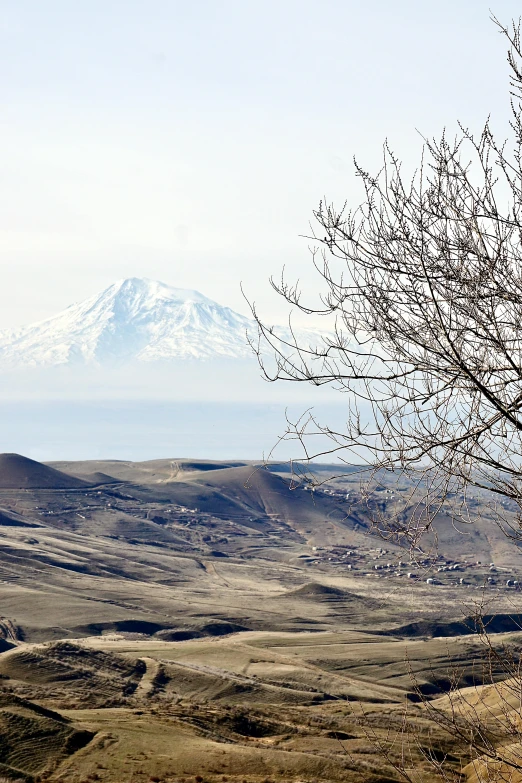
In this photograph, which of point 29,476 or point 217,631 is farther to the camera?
point 29,476

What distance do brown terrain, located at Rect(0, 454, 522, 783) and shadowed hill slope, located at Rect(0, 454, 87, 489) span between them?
21.3 inches

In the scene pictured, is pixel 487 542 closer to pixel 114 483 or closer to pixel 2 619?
pixel 114 483

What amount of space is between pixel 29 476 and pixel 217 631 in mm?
108109

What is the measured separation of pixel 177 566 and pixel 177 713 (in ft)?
288

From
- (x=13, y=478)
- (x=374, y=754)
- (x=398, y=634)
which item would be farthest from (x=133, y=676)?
(x=13, y=478)

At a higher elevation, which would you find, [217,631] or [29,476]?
[29,476]

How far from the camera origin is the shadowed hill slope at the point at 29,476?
599ft

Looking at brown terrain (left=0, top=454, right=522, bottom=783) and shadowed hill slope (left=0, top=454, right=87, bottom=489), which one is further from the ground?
shadowed hill slope (left=0, top=454, right=87, bottom=489)

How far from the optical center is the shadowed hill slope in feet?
599

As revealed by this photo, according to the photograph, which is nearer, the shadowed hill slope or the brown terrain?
the brown terrain

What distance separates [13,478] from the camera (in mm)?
184750

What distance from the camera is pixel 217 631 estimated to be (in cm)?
8969

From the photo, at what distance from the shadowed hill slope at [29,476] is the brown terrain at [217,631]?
0.54 m

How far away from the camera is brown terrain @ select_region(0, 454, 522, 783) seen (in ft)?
119
